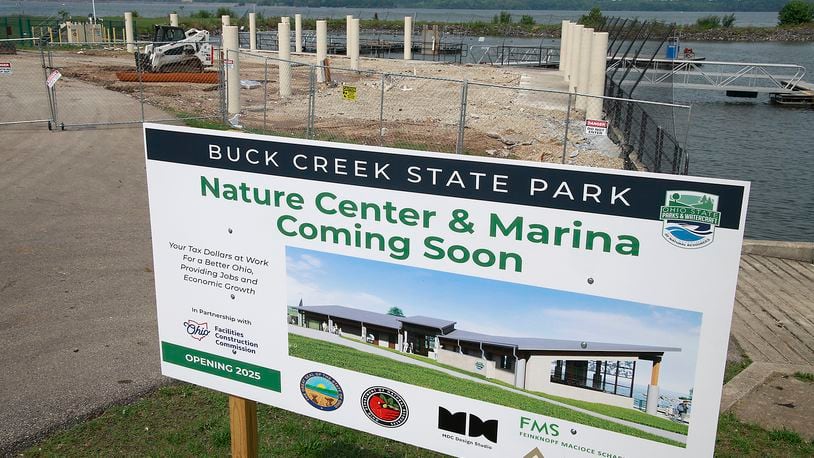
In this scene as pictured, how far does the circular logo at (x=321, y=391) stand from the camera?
3668mm

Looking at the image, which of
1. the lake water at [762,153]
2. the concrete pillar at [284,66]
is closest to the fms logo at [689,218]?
the lake water at [762,153]

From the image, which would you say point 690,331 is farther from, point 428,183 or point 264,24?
point 264,24

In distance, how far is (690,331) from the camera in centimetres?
281

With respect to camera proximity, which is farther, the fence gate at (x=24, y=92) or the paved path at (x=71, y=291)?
the fence gate at (x=24, y=92)

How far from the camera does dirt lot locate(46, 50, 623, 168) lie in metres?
19.8

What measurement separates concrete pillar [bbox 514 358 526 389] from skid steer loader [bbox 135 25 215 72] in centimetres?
3075

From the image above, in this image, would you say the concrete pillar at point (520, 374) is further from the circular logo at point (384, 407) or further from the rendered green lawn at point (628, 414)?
the circular logo at point (384, 407)

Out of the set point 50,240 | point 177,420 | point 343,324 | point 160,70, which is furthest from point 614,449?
point 160,70

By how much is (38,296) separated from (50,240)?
238 centimetres

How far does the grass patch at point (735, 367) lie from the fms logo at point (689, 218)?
469 cm

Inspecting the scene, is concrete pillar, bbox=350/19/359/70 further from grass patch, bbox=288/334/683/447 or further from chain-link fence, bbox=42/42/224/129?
grass patch, bbox=288/334/683/447

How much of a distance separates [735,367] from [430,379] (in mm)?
4944

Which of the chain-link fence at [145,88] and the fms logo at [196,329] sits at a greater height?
the fms logo at [196,329]

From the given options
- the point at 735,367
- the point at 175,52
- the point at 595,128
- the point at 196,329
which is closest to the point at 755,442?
the point at 735,367
